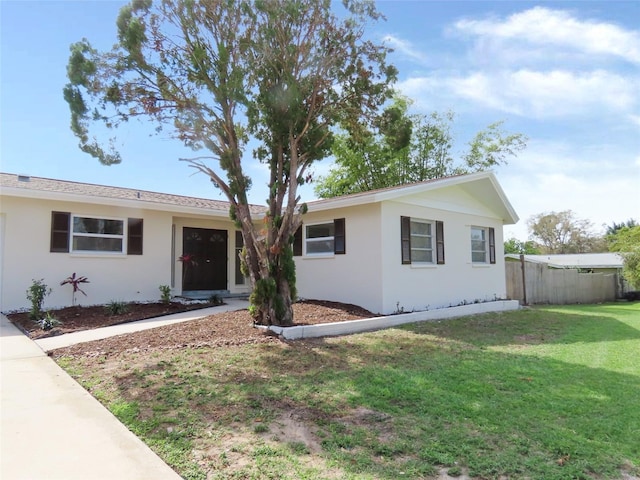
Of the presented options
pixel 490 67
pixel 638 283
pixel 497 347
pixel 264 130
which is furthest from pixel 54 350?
pixel 638 283

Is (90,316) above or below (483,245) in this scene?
below

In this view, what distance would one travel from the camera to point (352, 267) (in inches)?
428

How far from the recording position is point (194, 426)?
360 cm

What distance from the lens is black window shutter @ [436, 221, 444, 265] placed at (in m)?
11.9

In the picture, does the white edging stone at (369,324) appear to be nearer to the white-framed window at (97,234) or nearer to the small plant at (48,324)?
the small plant at (48,324)

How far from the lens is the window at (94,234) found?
10.3 m

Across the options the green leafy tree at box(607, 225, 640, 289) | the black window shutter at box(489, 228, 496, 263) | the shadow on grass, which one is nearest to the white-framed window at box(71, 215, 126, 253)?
the shadow on grass

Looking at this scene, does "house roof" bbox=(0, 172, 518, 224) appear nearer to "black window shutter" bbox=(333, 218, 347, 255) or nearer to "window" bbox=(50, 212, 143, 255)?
"black window shutter" bbox=(333, 218, 347, 255)

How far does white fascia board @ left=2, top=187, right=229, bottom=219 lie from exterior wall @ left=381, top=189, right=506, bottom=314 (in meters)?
5.45

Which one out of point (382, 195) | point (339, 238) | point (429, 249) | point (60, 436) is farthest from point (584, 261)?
point (60, 436)

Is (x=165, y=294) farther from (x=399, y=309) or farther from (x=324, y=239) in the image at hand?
(x=399, y=309)

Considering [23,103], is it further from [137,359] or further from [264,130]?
[137,359]

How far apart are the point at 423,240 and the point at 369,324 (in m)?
4.03

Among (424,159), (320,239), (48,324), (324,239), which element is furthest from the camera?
(424,159)
